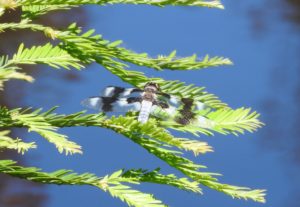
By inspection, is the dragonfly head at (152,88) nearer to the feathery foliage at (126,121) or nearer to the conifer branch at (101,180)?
the feathery foliage at (126,121)

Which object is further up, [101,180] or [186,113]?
[186,113]

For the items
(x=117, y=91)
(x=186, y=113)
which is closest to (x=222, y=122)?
(x=186, y=113)

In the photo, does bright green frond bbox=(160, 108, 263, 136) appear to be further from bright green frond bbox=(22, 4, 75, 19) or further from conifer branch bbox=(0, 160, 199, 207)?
bright green frond bbox=(22, 4, 75, 19)

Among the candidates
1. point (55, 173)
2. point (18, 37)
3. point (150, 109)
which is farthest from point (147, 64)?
point (18, 37)

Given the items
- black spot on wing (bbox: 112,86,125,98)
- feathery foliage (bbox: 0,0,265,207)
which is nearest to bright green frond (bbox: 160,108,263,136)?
feathery foliage (bbox: 0,0,265,207)

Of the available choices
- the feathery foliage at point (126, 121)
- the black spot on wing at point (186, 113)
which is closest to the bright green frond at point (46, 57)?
the feathery foliage at point (126, 121)

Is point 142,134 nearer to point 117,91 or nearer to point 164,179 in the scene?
point 164,179
